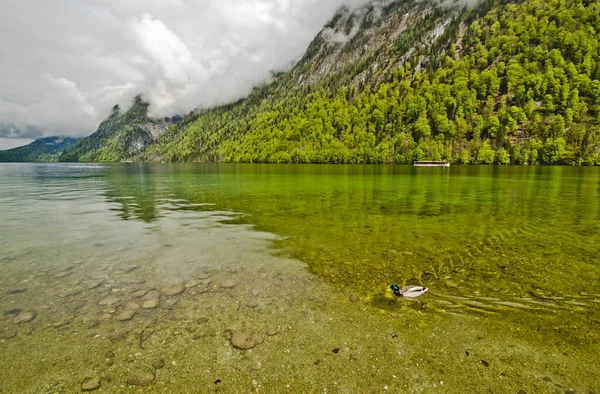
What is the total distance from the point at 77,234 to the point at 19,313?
11132 millimetres

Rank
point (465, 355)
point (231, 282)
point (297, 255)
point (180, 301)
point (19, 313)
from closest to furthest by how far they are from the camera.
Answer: point (465, 355) < point (19, 313) < point (180, 301) < point (231, 282) < point (297, 255)

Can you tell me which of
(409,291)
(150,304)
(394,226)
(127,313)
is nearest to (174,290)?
(150,304)

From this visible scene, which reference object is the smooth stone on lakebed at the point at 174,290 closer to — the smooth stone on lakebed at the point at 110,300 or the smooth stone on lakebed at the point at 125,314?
the smooth stone on lakebed at the point at 125,314

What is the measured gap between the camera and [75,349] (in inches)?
262

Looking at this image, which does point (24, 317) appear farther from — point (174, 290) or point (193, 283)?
point (193, 283)

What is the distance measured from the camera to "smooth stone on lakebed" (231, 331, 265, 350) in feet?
22.2

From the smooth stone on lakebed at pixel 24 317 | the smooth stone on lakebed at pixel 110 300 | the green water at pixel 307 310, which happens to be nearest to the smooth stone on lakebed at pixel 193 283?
the green water at pixel 307 310

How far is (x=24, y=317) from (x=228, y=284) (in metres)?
5.71

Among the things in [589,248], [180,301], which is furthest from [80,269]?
[589,248]

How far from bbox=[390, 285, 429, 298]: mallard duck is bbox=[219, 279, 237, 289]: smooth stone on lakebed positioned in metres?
5.54

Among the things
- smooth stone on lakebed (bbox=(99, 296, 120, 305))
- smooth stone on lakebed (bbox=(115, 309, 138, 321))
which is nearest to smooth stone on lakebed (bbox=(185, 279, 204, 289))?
smooth stone on lakebed (bbox=(115, 309, 138, 321))

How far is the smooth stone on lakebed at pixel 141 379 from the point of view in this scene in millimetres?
5637

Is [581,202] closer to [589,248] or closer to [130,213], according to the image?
[589,248]

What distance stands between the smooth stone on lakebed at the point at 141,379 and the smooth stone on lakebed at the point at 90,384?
59 centimetres
